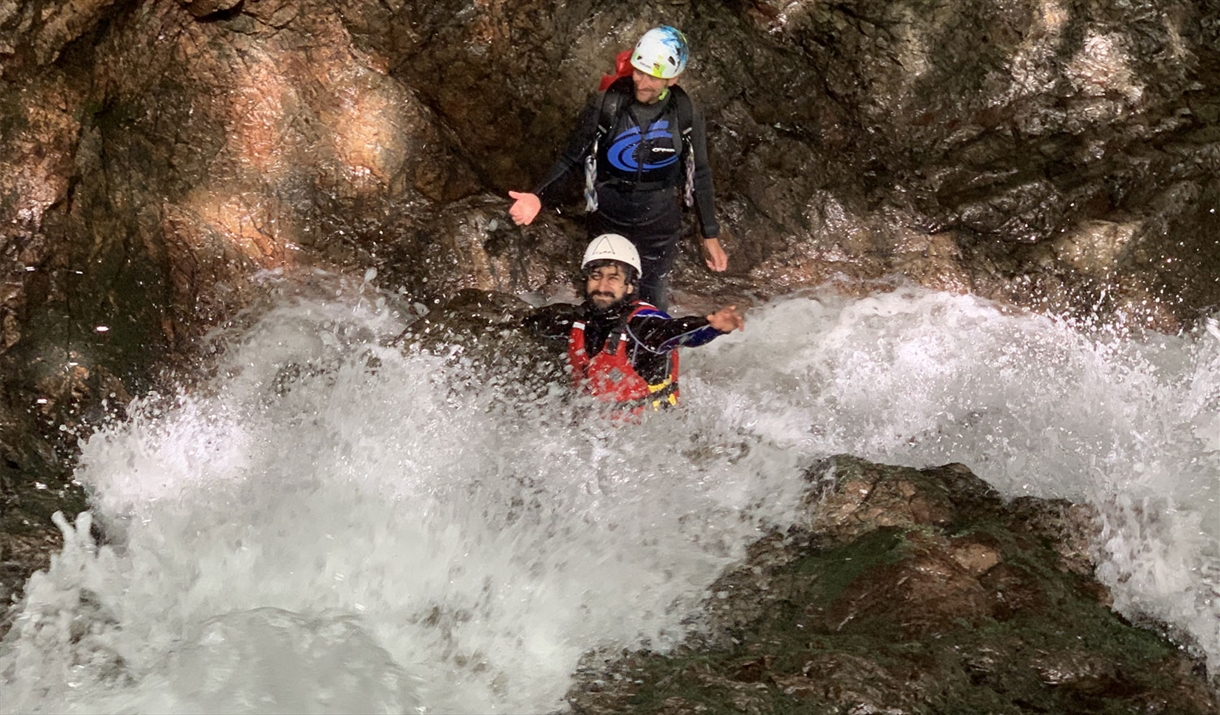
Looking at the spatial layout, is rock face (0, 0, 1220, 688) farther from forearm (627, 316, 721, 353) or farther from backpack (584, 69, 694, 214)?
forearm (627, 316, 721, 353)

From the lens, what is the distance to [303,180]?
629cm

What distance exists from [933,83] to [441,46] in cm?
335

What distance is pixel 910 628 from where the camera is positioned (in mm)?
4430

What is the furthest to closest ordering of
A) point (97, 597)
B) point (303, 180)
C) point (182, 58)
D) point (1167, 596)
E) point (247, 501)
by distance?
point (303, 180), point (182, 58), point (247, 501), point (1167, 596), point (97, 597)

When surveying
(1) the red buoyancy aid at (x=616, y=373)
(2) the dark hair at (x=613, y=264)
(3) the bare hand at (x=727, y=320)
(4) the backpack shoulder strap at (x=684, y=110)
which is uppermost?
(4) the backpack shoulder strap at (x=684, y=110)

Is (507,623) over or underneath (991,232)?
underneath

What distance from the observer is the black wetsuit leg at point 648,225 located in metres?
6.52

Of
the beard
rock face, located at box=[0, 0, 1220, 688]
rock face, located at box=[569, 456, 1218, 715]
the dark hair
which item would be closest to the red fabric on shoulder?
rock face, located at box=[0, 0, 1220, 688]

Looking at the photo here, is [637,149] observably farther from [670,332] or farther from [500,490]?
[500,490]

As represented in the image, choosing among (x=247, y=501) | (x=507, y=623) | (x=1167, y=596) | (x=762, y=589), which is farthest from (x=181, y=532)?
(x=1167, y=596)

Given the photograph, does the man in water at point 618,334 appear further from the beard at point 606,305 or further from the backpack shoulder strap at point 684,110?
the backpack shoulder strap at point 684,110

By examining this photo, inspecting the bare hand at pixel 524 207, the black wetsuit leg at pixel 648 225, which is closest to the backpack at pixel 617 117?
the black wetsuit leg at pixel 648 225

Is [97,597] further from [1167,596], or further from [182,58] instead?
[1167,596]

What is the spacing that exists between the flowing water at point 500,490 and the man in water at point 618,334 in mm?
265
